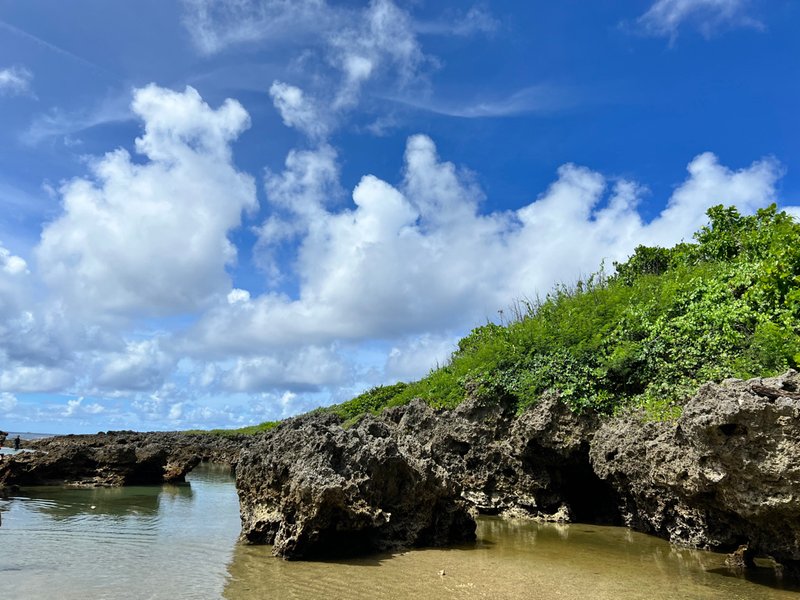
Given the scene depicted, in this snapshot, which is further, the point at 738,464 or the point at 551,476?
the point at 551,476

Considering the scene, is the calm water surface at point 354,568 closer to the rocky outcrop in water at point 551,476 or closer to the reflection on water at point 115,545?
the reflection on water at point 115,545

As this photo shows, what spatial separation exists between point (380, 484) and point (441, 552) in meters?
1.73

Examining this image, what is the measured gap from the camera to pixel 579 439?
14.4 metres

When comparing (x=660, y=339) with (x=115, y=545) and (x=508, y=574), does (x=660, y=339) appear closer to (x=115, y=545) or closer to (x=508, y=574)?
(x=508, y=574)

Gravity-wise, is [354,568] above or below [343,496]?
below

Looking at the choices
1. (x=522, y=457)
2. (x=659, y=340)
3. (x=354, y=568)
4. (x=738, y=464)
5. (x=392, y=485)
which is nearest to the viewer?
(x=738, y=464)

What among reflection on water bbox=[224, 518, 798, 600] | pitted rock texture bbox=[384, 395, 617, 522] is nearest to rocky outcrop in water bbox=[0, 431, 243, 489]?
pitted rock texture bbox=[384, 395, 617, 522]

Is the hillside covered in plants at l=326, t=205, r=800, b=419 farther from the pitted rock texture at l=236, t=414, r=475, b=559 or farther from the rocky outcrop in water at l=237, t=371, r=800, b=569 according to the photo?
the pitted rock texture at l=236, t=414, r=475, b=559

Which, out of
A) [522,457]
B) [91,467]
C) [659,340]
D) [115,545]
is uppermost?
[659,340]

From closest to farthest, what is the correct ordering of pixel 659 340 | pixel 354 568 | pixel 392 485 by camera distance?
pixel 354 568 → pixel 392 485 → pixel 659 340

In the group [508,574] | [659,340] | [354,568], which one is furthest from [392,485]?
[659,340]

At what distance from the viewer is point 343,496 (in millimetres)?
10367

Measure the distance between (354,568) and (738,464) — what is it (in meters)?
6.38

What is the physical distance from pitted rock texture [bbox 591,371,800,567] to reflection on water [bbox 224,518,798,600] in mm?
766
